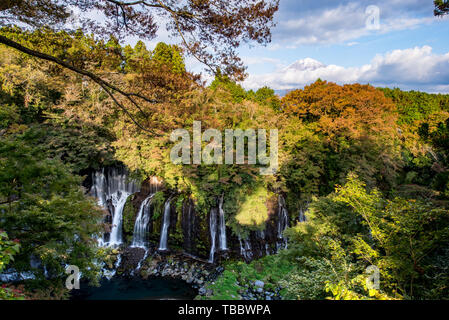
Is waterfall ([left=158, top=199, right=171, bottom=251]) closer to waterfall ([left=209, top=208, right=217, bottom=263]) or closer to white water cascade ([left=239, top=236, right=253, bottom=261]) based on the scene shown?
waterfall ([left=209, top=208, right=217, bottom=263])

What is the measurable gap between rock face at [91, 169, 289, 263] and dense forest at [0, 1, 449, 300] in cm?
14

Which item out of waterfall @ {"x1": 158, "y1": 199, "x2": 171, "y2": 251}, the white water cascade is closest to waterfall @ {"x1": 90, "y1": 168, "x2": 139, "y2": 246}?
waterfall @ {"x1": 158, "y1": 199, "x2": 171, "y2": 251}

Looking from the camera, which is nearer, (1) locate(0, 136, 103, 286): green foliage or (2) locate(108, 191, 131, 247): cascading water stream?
(1) locate(0, 136, 103, 286): green foliage

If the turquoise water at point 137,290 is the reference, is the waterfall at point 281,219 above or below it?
above

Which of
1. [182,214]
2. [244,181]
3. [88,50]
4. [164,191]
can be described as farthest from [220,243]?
[88,50]

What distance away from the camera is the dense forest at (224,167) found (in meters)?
4.55

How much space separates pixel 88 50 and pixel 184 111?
7.32 ft

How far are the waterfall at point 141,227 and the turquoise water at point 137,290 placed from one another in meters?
2.02

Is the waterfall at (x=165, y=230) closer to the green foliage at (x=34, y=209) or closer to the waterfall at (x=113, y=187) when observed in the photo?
the waterfall at (x=113, y=187)

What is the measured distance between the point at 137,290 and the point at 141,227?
3.20m

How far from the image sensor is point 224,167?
461 inches

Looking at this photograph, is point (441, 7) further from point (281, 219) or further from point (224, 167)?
point (281, 219)

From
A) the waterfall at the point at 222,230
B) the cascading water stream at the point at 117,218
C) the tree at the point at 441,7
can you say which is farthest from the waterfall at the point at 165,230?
the tree at the point at 441,7

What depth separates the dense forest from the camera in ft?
14.9
